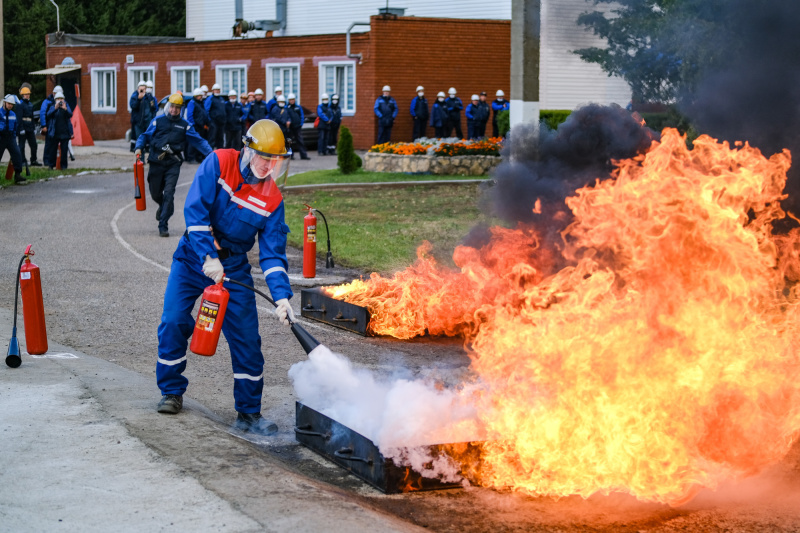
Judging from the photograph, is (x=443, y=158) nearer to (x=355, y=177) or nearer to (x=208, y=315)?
(x=355, y=177)

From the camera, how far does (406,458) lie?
508 cm

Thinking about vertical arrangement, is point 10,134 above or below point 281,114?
below

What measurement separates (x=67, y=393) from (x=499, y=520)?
3.10 meters

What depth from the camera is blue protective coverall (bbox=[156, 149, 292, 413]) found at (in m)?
5.91

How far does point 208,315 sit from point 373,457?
1.39 meters

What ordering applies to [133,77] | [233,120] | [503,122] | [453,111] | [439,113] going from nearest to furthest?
[503,122], [233,120], [439,113], [453,111], [133,77]

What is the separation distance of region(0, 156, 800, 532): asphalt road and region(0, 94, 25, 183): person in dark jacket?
33.3ft

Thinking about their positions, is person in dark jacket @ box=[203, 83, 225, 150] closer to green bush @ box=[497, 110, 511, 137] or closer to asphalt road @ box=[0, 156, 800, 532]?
green bush @ box=[497, 110, 511, 137]

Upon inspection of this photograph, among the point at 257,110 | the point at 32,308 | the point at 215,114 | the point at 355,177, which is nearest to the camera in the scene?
the point at 32,308

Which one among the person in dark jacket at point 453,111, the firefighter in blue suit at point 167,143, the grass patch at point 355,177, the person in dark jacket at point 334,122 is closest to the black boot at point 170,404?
the firefighter in blue suit at point 167,143

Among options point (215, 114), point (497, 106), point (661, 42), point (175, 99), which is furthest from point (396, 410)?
point (497, 106)

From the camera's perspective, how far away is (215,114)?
27312 mm

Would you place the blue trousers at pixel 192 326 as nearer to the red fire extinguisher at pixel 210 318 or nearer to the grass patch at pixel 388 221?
the red fire extinguisher at pixel 210 318

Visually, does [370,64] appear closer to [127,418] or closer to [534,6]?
[534,6]
